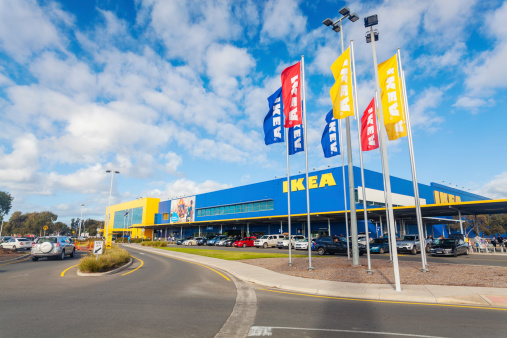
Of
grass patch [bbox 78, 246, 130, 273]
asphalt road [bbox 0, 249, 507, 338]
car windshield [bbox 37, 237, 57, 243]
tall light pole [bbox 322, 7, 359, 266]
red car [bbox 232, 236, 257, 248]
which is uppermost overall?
tall light pole [bbox 322, 7, 359, 266]

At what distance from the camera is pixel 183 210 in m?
78.8

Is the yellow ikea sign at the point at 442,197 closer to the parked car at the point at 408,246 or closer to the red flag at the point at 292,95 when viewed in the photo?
the parked car at the point at 408,246

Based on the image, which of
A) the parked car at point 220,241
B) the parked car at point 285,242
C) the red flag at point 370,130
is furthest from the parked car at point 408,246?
the parked car at point 220,241

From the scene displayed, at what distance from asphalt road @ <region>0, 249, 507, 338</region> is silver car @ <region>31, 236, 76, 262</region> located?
519 inches

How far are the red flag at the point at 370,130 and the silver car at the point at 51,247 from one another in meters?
21.9

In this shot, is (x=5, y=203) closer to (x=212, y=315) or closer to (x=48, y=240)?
(x=48, y=240)

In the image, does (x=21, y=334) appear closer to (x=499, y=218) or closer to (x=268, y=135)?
(x=268, y=135)

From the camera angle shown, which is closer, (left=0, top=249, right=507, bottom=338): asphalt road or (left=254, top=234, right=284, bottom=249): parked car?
(left=0, top=249, right=507, bottom=338): asphalt road

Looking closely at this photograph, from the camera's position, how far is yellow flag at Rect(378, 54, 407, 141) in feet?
44.1

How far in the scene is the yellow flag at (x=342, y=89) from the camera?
14.0 meters

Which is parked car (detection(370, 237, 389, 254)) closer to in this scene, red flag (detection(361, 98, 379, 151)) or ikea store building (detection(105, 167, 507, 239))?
ikea store building (detection(105, 167, 507, 239))

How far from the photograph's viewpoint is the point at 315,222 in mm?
51094

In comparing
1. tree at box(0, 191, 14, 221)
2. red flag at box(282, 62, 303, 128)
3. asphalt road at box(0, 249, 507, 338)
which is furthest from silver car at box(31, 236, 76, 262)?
tree at box(0, 191, 14, 221)

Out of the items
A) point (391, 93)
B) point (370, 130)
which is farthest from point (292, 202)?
point (391, 93)
